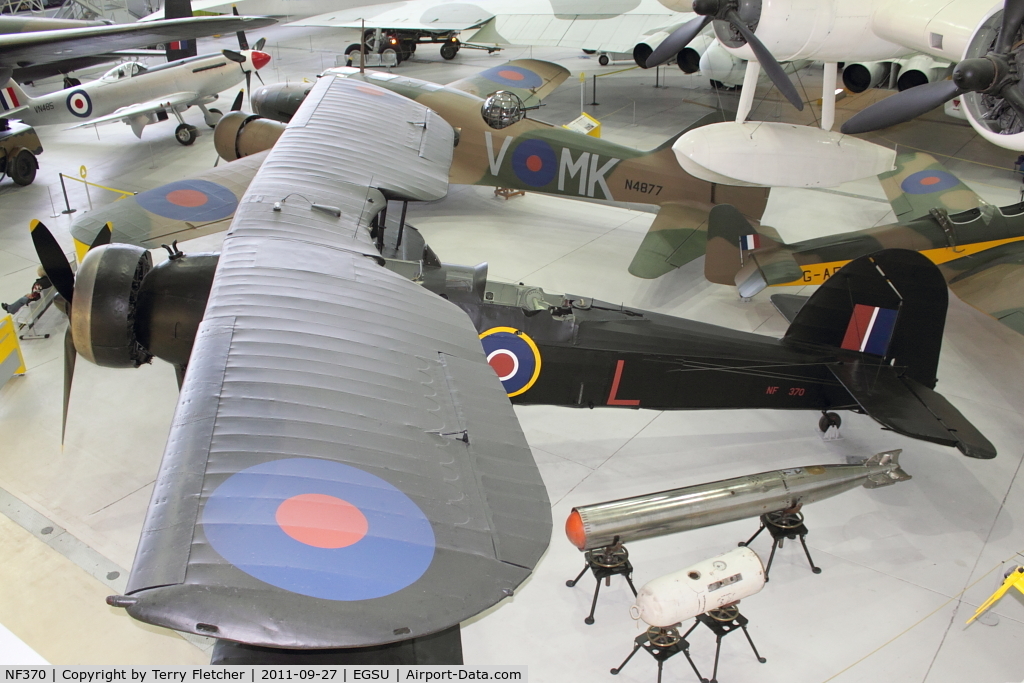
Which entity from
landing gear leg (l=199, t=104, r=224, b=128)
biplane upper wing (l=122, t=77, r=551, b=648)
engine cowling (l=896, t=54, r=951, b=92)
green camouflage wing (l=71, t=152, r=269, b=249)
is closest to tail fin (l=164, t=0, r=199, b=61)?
landing gear leg (l=199, t=104, r=224, b=128)

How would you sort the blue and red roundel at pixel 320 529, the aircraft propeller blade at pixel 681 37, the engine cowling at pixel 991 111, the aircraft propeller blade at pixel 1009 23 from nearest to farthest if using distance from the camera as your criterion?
the blue and red roundel at pixel 320 529 < the aircraft propeller blade at pixel 1009 23 < the engine cowling at pixel 991 111 < the aircraft propeller blade at pixel 681 37

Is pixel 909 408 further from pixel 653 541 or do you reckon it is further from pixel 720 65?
pixel 720 65

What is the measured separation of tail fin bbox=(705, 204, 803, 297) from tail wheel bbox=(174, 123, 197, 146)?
11331mm

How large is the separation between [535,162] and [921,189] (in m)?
5.35

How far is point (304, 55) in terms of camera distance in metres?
23.5

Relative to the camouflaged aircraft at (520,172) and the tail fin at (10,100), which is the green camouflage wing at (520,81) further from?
the tail fin at (10,100)

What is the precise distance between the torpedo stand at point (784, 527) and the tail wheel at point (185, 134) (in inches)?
551

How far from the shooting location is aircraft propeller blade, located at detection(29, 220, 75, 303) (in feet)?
17.3

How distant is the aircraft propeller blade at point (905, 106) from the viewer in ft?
20.6

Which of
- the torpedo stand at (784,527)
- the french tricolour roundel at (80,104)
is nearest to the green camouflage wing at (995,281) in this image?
the torpedo stand at (784,527)

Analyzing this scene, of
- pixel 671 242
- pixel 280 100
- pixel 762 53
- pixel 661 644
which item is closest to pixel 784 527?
pixel 661 644

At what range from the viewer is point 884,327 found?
6.35 m

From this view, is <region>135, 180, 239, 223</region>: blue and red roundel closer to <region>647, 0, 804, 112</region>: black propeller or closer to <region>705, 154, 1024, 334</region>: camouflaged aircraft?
<region>705, 154, 1024, 334</region>: camouflaged aircraft

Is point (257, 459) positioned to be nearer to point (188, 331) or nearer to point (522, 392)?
point (188, 331)
